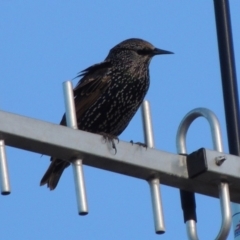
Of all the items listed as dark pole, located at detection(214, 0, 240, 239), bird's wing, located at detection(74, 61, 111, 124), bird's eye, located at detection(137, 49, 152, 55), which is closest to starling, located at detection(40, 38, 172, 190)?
bird's wing, located at detection(74, 61, 111, 124)

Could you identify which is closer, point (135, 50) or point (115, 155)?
point (115, 155)

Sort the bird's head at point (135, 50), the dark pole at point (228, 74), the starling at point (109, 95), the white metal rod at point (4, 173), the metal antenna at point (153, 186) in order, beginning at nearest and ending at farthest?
the white metal rod at point (4, 173) < the metal antenna at point (153, 186) < the dark pole at point (228, 74) < the starling at point (109, 95) < the bird's head at point (135, 50)

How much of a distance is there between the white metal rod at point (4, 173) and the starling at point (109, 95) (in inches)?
→ 128

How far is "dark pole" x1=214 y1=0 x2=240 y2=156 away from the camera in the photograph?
4203 mm

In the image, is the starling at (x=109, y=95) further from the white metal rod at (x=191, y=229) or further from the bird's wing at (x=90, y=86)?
the white metal rod at (x=191, y=229)

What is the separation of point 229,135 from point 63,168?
278 centimetres

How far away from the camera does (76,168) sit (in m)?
3.44

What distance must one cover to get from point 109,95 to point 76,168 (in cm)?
361

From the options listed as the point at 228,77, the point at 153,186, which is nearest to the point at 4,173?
the point at 153,186

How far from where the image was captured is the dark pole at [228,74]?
13.8 ft

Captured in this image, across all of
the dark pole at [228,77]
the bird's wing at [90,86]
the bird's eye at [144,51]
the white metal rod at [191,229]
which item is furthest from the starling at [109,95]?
the white metal rod at [191,229]

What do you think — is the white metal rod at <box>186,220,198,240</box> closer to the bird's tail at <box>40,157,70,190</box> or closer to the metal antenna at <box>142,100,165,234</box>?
the metal antenna at <box>142,100,165,234</box>

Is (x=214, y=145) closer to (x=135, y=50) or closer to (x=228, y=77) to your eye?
(x=228, y=77)

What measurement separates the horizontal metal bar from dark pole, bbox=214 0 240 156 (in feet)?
1.44
